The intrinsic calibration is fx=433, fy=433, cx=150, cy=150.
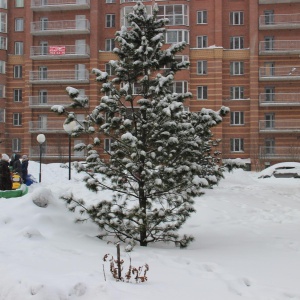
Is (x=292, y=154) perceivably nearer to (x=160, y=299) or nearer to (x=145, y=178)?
(x=145, y=178)

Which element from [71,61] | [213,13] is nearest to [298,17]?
[213,13]

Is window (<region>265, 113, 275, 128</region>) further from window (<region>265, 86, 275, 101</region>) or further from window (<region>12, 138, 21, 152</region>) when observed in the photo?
window (<region>12, 138, 21, 152</region>)

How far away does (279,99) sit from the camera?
40.7 m

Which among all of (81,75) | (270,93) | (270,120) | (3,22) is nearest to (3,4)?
(3,22)

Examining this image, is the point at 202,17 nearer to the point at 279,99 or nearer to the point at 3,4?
the point at 279,99

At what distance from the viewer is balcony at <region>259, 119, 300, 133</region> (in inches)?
1576

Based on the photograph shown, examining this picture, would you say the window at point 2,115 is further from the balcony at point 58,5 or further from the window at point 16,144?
the balcony at point 58,5

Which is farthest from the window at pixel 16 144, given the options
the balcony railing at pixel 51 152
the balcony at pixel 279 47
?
the balcony at pixel 279 47

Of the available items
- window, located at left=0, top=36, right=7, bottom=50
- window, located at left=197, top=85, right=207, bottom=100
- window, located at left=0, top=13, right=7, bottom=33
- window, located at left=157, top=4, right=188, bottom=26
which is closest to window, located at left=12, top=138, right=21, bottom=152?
window, located at left=0, top=36, right=7, bottom=50

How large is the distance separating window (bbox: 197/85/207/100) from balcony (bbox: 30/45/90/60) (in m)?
11.3

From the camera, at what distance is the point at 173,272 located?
248 inches

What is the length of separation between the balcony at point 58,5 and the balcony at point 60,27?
1334 mm

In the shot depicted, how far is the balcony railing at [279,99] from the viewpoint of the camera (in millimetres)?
40156

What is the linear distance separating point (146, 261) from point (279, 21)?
38.8m
